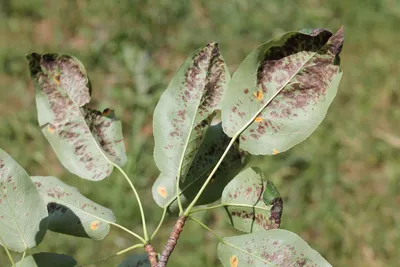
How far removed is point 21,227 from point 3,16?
7.96 ft

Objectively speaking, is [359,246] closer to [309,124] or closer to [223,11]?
[223,11]

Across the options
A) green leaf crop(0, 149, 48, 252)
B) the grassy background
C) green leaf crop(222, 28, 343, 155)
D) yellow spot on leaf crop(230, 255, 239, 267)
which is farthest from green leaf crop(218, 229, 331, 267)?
the grassy background

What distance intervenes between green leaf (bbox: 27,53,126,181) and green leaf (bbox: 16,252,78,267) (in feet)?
0.35

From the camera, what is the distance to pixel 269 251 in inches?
25.1

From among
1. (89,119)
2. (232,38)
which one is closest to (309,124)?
(89,119)

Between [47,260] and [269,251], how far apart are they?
25 cm

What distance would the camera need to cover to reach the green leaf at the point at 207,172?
2.39 feet

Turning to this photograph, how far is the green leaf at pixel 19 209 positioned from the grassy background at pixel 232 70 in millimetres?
1487

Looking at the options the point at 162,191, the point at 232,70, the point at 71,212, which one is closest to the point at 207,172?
the point at 162,191

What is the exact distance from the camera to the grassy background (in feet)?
7.47

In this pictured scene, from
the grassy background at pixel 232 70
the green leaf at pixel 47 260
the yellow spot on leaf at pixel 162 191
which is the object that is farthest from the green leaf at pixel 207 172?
the grassy background at pixel 232 70

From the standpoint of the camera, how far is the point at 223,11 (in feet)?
9.56

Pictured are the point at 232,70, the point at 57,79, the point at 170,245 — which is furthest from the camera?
the point at 232,70

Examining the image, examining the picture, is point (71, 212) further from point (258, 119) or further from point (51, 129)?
point (258, 119)
